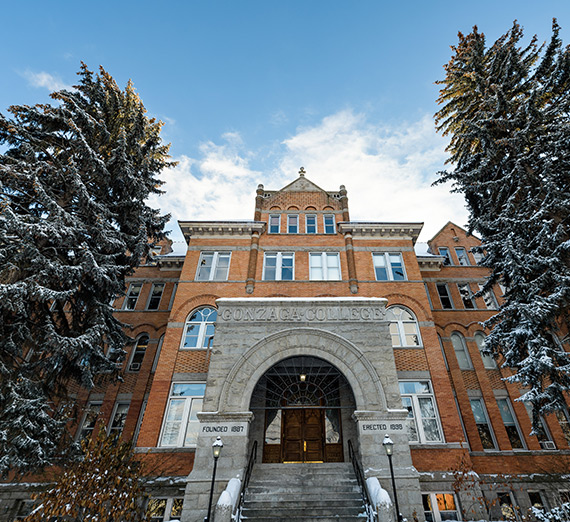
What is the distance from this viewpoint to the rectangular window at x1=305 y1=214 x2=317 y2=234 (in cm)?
2080

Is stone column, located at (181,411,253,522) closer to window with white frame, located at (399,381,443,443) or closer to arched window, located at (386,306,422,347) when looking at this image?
window with white frame, located at (399,381,443,443)

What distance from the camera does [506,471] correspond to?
50.8 feet

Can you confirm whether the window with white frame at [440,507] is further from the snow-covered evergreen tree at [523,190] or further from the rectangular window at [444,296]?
the rectangular window at [444,296]

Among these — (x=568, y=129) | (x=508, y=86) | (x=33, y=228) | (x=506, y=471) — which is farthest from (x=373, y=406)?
(x=508, y=86)

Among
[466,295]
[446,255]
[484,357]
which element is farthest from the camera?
[446,255]

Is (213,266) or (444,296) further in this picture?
(444,296)

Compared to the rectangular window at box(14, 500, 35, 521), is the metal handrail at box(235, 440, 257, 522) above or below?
above

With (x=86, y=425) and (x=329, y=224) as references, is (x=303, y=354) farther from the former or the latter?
(x=86, y=425)

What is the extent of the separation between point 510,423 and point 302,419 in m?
11.6

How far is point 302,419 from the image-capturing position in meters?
15.6

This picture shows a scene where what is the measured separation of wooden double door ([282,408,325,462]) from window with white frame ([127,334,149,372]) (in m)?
9.54

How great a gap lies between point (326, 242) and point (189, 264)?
849 cm

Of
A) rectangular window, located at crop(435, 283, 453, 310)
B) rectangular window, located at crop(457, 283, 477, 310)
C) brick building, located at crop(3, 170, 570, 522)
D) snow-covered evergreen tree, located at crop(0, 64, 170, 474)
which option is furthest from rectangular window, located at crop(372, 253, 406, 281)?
snow-covered evergreen tree, located at crop(0, 64, 170, 474)

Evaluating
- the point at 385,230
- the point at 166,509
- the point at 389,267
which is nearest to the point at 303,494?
the point at 166,509
